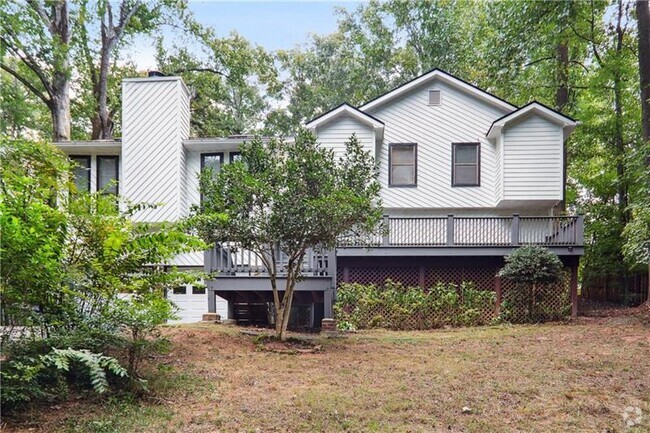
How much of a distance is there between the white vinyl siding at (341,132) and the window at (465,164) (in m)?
2.73

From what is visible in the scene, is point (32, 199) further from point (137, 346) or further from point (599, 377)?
point (599, 377)

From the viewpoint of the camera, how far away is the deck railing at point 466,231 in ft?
38.3

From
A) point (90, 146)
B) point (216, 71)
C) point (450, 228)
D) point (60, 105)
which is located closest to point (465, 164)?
point (450, 228)

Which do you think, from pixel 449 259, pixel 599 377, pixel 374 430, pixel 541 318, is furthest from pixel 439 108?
pixel 374 430

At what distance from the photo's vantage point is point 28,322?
4.05m

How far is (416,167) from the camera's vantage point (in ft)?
44.8

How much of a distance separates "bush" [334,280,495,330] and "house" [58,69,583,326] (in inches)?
29.1

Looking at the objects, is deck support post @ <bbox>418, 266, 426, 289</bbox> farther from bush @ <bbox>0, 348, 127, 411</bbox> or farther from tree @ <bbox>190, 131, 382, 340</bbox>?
bush @ <bbox>0, 348, 127, 411</bbox>

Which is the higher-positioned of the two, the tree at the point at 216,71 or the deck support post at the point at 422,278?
the tree at the point at 216,71

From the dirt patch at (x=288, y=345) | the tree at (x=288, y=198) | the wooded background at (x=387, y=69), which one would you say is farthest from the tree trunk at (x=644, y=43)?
the dirt patch at (x=288, y=345)

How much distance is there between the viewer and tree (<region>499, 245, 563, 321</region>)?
10.0 m

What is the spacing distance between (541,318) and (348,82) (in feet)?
61.9

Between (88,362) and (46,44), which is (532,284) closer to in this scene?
(88,362)

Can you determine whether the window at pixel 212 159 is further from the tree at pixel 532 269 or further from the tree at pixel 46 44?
the tree at pixel 532 269
